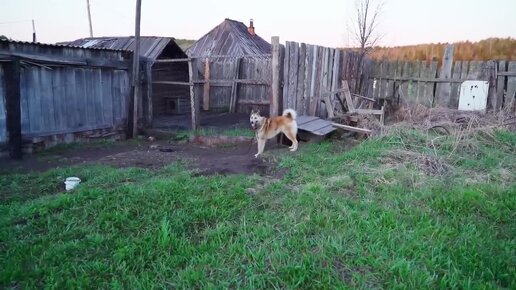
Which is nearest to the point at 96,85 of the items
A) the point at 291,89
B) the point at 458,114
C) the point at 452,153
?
the point at 291,89

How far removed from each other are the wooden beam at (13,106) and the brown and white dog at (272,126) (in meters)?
4.87

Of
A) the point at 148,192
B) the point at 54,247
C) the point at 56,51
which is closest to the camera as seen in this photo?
the point at 54,247

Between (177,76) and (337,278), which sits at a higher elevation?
(177,76)

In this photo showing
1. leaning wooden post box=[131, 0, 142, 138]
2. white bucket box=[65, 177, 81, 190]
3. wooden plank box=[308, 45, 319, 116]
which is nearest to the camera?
white bucket box=[65, 177, 81, 190]

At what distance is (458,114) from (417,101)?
2830 mm

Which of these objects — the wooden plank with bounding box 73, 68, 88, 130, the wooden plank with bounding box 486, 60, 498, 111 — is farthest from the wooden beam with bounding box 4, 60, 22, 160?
the wooden plank with bounding box 486, 60, 498, 111

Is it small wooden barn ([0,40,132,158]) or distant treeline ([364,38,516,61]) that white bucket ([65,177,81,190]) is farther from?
distant treeline ([364,38,516,61])

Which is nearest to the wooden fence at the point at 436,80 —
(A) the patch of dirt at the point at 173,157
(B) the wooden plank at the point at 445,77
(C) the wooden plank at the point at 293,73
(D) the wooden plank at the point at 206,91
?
(B) the wooden plank at the point at 445,77

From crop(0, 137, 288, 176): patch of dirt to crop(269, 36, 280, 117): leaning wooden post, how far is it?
0.84 m

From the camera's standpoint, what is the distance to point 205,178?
507cm

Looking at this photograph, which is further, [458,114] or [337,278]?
[458,114]

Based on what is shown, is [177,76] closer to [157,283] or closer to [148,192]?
[148,192]

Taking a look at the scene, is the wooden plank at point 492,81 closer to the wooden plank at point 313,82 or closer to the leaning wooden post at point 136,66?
the wooden plank at point 313,82

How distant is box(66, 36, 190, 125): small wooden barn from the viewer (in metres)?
10.9
